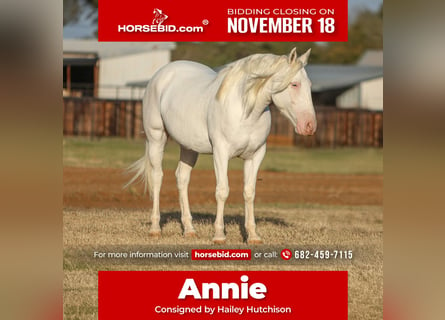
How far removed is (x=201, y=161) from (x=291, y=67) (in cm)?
1927

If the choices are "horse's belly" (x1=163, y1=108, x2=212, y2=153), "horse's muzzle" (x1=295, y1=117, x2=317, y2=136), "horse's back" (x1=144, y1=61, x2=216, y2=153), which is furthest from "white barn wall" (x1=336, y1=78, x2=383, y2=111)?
"horse's muzzle" (x1=295, y1=117, x2=317, y2=136)

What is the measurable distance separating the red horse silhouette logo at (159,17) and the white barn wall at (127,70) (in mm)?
31157

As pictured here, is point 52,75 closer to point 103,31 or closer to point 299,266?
point 103,31

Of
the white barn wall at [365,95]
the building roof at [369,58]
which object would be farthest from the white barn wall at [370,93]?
the building roof at [369,58]

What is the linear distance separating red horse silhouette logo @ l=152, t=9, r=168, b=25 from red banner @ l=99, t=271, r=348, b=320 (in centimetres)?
211

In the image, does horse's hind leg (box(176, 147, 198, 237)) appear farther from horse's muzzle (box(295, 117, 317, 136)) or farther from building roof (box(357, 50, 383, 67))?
building roof (box(357, 50, 383, 67))

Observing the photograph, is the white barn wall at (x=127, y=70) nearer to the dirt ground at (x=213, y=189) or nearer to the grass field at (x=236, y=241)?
the dirt ground at (x=213, y=189)

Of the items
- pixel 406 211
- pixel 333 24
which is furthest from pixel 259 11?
pixel 406 211

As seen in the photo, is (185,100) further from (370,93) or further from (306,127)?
(370,93)

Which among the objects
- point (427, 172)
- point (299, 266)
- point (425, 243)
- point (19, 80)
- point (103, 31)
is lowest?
point (299, 266)

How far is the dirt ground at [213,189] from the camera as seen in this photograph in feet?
54.0

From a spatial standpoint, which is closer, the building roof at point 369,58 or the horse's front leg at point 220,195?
the horse's front leg at point 220,195

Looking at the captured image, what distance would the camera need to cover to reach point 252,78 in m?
8.07

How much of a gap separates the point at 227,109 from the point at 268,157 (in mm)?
20830
